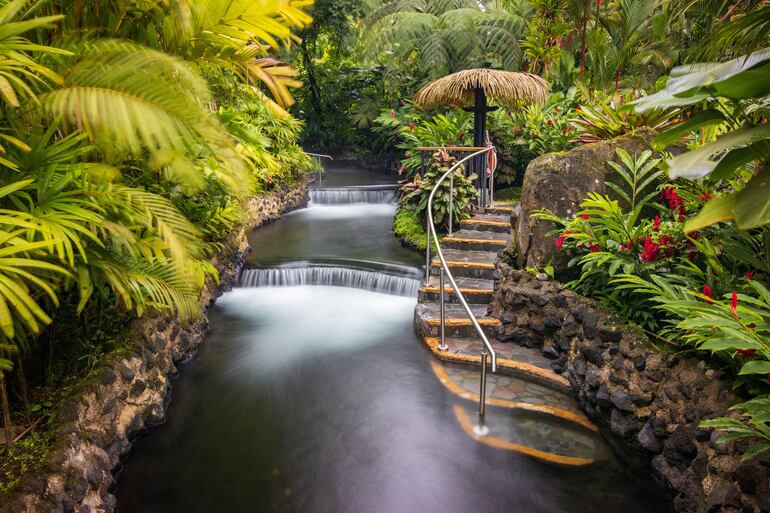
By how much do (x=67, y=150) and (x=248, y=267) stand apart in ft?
15.6

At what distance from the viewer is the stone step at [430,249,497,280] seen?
607 cm

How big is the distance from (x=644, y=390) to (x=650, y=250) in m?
1.10

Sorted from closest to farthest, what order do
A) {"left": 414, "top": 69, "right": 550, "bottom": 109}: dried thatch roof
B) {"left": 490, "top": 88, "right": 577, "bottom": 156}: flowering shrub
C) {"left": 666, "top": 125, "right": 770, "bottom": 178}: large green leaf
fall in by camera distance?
1. {"left": 666, "top": 125, "right": 770, "bottom": 178}: large green leaf
2. {"left": 414, "top": 69, "right": 550, "bottom": 109}: dried thatch roof
3. {"left": 490, "top": 88, "right": 577, "bottom": 156}: flowering shrub

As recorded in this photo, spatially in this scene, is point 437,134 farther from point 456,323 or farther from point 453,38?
point 456,323

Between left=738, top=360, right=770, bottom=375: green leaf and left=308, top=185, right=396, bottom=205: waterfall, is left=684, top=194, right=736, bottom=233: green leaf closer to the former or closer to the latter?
left=738, top=360, right=770, bottom=375: green leaf

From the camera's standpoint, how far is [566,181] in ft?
16.3

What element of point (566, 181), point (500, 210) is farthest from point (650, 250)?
point (500, 210)

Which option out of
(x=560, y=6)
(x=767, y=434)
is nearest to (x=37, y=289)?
(x=767, y=434)

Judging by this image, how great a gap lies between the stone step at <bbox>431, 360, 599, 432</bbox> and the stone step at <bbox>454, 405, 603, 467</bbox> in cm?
10

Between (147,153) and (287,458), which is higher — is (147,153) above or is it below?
above

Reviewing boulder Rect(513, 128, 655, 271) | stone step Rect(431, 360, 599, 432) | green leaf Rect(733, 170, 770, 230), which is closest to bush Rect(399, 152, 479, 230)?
boulder Rect(513, 128, 655, 271)

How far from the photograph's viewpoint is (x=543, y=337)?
4.93 m

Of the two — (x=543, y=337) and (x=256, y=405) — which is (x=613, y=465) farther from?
(x=256, y=405)

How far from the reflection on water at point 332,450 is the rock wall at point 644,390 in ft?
0.94
